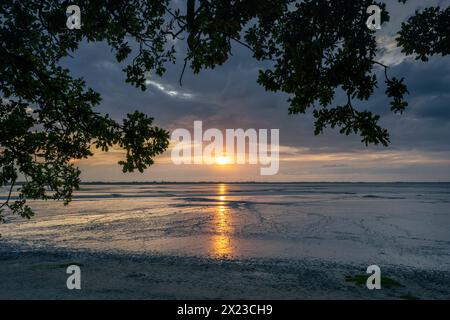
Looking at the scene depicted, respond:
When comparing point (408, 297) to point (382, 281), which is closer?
point (408, 297)

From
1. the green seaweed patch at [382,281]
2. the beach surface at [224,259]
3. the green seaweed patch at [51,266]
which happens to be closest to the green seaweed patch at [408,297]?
the beach surface at [224,259]

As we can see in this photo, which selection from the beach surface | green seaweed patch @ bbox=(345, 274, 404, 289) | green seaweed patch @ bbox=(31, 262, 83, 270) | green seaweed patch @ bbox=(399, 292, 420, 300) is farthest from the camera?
green seaweed patch @ bbox=(31, 262, 83, 270)

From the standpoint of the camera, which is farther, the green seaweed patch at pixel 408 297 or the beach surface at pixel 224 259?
the beach surface at pixel 224 259

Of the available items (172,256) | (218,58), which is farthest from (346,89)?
(172,256)

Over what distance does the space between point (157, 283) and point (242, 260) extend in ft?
12.4

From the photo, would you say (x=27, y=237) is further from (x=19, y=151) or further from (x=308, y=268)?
(x=308, y=268)

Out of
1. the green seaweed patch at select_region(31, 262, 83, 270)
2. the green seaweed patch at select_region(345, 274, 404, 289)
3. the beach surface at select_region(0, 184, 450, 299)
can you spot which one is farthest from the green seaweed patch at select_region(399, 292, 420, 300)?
the green seaweed patch at select_region(31, 262, 83, 270)

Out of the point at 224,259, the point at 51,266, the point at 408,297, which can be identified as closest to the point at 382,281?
the point at 408,297

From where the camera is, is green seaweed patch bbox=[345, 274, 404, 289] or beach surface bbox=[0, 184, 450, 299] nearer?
beach surface bbox=[0, 184, 450, 299]

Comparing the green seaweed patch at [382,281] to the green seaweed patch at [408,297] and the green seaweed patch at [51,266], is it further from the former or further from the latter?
the green seaweed patch at [51,266]

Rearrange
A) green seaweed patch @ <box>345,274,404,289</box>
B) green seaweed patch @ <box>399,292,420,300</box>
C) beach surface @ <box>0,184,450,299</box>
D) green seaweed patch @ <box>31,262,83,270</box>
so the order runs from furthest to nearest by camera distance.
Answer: green seaweed patch @ <box>31,262,83,270</box> → green seaweed patch @ <box>345,274,404,289</box> → beach surface @ <box>0,184,450,299</box> → green seaweed patch @ <box>399,292,420,300</box>

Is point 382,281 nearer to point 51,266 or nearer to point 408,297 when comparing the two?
point 408,297

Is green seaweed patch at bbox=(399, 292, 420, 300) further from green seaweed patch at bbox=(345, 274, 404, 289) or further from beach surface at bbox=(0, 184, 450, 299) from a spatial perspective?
green seaweed patch at bbox=(345, 274, 404, 289)
